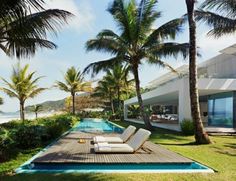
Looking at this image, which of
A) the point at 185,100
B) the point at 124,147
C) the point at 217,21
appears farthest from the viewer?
the point at 185,100

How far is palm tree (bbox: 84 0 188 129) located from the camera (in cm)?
1806

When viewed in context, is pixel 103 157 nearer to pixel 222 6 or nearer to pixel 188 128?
pixel 188 128

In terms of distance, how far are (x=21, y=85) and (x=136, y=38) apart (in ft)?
46.3

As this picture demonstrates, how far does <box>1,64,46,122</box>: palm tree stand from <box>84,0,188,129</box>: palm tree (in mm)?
11265

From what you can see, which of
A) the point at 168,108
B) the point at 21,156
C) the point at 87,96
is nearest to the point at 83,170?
the point at 21,156

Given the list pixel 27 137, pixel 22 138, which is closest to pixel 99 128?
pixel 27 137

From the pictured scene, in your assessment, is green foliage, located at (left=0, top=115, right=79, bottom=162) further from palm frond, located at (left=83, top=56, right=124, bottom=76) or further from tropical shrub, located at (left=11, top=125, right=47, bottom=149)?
palm frond, located at (left=83, top=56, right=124, bottom=76)

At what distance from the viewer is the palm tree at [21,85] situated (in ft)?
90.9

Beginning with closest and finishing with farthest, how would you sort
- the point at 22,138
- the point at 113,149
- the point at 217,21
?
the point at 113,149, the point at 22,138, the point at 217,21

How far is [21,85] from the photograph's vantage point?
91.7 ft

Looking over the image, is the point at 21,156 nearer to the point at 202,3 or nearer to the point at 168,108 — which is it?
the point at 202,3

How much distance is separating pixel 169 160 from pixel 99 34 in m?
12.2

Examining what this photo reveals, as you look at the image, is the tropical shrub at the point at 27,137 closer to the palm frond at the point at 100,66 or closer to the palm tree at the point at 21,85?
the palm frond at the point at 100,66

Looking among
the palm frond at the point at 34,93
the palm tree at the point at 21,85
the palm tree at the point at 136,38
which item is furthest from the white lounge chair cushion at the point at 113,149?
the palm frond at the point at 34,93
